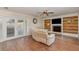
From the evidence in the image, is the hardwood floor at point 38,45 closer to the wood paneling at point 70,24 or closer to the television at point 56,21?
the wood paneling at point 70,24

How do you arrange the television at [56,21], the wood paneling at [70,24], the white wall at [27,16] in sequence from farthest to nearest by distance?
the television at [56,21] → the wood paneling at [70,24] → the white wall at [27,16]

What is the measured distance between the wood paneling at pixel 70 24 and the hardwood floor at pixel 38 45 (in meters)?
0.19

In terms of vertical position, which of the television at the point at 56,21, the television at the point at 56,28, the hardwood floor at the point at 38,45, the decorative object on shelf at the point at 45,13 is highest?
the decorative object on shelf at the point at 45,13

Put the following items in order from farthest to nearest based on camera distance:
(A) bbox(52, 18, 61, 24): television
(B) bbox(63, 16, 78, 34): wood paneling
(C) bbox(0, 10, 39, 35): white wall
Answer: (A) bbox(52, 18, 61, 24): television → (B) bbox(63, 16, 78, 34): wood paneling → (C) bbox(0, 10, 39, 35): white wall

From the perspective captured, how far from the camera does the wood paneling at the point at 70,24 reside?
2.04 m

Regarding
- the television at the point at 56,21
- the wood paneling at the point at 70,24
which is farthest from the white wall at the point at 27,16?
the wood paneling at the point at 70,24

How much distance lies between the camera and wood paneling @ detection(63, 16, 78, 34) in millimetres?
2039

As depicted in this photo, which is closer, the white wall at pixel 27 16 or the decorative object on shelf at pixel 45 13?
the white wall at pixel 27 16

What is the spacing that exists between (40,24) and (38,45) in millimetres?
565

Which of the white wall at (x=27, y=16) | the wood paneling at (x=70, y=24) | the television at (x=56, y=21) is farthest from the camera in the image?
the television at (x=56, y=21)

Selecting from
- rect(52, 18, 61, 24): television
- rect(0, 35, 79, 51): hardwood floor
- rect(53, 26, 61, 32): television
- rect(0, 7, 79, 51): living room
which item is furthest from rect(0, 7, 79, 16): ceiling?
rect(0, 35, 79, 51): hardwood floor

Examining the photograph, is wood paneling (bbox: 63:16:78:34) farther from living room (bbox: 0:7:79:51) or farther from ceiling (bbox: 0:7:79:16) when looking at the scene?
ceiling (bbox: 0:7:79:16)
